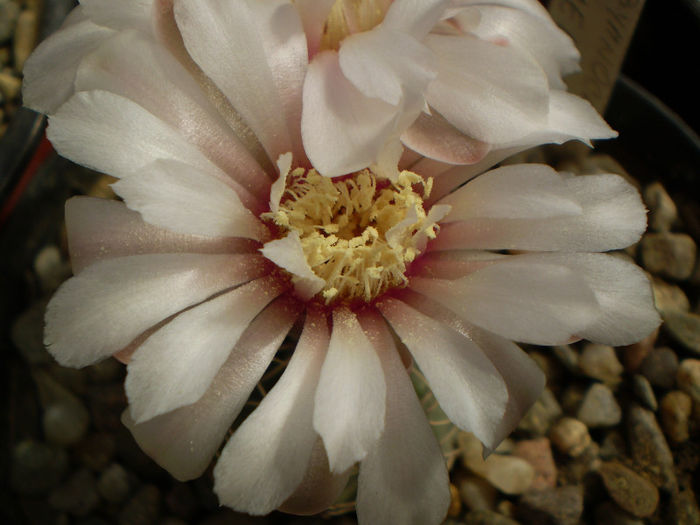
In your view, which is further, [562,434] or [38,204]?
[38,204]

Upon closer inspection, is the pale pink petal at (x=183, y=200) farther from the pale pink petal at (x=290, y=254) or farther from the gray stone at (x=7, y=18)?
the gray stone at (x=7, y=18)

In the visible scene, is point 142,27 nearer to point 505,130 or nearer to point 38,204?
point 505,130

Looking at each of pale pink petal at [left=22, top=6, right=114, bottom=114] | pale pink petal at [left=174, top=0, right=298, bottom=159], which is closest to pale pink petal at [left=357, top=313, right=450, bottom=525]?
pale pink petal at [left=174, top=0, right=298, bottom=159]

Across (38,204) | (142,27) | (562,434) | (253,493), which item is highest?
(142,27)

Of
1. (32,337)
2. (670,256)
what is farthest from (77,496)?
(670,256)

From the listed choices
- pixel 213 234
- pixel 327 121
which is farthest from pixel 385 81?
pixel 213 234

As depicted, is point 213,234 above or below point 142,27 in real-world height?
below

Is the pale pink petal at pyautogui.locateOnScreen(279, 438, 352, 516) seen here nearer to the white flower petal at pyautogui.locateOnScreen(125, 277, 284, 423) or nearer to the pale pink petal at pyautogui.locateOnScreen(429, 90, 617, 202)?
the white flower petal at pyautogui.locateOnScreen(125, 277, 284, 423)
